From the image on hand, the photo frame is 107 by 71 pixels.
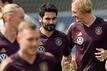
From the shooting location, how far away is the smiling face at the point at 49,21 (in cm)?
703

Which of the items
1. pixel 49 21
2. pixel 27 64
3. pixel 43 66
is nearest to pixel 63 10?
pixel 49 21

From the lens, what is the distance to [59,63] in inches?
284

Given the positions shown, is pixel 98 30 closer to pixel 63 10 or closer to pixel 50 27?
pixel 50 27

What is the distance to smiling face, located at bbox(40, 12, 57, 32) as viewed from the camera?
7027 mm

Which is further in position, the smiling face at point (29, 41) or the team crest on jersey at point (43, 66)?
the team crest on jersey at point (43, 66)

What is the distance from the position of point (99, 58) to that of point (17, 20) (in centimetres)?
156

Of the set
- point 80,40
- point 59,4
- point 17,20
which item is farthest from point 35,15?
point 17,20

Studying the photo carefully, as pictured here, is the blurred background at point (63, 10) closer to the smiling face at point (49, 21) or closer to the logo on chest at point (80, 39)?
the logo on chest at point (80, 39)

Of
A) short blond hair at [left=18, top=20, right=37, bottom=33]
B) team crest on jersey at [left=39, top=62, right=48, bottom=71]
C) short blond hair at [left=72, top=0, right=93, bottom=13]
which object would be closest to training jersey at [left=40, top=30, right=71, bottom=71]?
short blond hair at [left=72, top=0, right=93, bottom=13]

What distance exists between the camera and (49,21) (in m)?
7.05

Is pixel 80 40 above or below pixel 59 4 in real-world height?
above

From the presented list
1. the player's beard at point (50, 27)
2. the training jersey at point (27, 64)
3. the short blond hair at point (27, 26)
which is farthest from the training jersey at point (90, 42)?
the short blond hair at point (27, 26)

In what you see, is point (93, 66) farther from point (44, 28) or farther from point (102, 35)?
point (44, 28)

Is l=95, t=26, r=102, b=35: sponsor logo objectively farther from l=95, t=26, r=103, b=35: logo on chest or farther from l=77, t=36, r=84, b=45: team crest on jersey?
l=77, t=36, r=84, b=45: team crest on jersey
